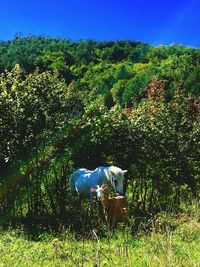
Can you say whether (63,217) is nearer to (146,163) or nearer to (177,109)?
(146,163)

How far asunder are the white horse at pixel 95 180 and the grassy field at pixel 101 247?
3.41 m

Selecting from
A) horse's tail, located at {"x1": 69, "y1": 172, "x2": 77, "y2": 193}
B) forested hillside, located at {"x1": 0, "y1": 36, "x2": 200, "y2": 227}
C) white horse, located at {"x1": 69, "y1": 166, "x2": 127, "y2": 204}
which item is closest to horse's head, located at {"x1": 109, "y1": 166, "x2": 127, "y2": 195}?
white horse, located at {"x1": 69, "y1": 166, "x2": 127, "y2": 204}

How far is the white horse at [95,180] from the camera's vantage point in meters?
16.8

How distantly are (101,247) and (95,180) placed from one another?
9713 mm

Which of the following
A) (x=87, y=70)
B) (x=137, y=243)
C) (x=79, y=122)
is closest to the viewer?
→ (x=137, y=243)

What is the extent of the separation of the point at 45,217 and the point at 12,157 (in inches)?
94.6

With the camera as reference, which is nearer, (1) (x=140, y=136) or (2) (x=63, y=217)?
(2) (x=63, y=217)

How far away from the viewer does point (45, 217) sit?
17297 millimetres

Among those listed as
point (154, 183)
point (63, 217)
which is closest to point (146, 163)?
point (154, 183)

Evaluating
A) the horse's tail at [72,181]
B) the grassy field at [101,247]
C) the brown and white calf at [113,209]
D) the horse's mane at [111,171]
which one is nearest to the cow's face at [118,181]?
the horse's mane at [111,171]

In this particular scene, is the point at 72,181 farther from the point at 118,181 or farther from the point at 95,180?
the point at 118,181

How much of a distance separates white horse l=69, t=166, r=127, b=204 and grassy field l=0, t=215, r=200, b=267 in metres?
3.41

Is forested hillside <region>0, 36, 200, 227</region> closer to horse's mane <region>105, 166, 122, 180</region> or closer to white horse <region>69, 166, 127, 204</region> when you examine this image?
white horse <region>69, 166, 127, 204</region>

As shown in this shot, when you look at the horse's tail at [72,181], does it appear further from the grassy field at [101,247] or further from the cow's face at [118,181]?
the grassy field at [101,247]
